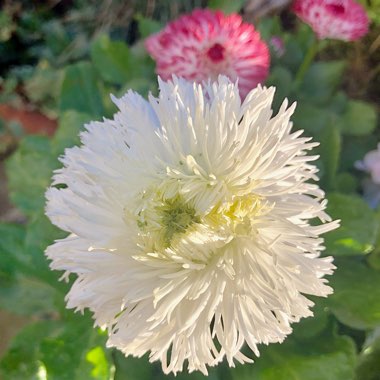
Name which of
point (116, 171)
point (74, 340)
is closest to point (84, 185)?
point (116, 171)

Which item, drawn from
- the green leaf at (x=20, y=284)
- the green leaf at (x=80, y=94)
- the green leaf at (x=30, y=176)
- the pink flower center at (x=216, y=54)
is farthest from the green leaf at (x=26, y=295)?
the pink flower center at (x=216, y=54)

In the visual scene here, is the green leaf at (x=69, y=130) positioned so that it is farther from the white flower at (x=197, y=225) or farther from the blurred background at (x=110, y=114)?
the white flower at (x=197, y=225)

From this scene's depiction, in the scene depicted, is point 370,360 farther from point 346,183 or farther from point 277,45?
point 277,45

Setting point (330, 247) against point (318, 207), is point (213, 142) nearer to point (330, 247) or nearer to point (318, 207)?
point (318, 207)

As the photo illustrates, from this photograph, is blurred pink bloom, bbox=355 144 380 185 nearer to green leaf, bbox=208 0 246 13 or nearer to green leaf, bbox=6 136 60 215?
green leaf, bbox=208 0 246 13

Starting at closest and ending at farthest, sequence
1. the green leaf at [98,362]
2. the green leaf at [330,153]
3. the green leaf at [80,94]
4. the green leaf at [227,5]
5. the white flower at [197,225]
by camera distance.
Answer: the white flower at [197,225] → the green leaf at [98,362] → the green leaf at [330,153] → the green leaf at [80,94] → the green leaf at [227,5]

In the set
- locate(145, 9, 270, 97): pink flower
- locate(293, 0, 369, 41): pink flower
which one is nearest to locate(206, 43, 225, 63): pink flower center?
locate(145, 9, 270, 97): pink flower
